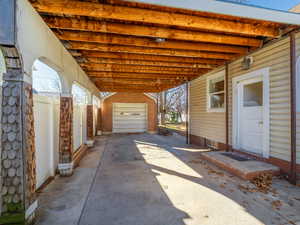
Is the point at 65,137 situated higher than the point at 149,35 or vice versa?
the point at 149,35

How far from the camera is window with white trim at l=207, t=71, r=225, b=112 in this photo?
16.8 ft

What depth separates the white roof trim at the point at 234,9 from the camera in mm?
2229

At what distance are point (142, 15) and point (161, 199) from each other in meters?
2.89

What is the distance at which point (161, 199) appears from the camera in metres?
2.39

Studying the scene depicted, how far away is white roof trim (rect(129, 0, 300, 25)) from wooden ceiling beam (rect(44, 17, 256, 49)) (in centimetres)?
72

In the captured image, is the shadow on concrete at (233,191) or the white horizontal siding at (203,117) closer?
the shadow on concrete at (233,191)

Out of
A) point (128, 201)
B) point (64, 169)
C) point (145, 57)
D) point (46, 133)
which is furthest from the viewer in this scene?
point (145, 57)

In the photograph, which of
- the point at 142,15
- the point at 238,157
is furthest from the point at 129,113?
the point at 142,15

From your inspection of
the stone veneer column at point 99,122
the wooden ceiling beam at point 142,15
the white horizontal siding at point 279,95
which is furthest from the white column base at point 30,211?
the stone veneer column at point 99,122

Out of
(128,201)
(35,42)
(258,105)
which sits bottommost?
(128,201)

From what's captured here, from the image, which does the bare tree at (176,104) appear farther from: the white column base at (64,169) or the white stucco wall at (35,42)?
the white stucco wall at (35,42)

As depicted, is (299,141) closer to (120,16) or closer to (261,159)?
(261,159)

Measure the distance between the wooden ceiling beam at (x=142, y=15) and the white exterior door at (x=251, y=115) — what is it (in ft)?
4.55

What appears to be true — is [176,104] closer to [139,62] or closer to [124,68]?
[124,68]
